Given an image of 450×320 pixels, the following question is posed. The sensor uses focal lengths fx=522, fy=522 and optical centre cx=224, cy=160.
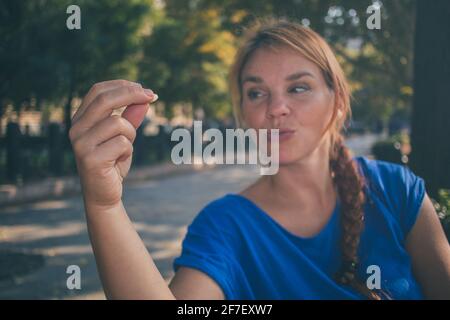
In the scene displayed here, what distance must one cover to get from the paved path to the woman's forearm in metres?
4.40

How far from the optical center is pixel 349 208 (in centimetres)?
192

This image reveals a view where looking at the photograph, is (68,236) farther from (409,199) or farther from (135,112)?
(135,112)

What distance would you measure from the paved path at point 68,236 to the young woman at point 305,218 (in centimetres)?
392

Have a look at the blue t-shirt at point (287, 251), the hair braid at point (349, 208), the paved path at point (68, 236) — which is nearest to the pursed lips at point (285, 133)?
the blue t-shirt at point (287, 251)

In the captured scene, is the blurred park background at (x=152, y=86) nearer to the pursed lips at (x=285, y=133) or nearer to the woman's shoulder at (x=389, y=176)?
the woman's shoulder at (x=389, y=176)

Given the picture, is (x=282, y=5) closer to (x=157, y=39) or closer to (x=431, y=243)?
(x=431, y=243)

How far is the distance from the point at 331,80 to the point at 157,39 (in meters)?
21.6

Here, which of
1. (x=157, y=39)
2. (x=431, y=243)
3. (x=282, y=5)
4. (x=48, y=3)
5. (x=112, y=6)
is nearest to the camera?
(x=431, y=243)

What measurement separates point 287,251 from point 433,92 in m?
1.59

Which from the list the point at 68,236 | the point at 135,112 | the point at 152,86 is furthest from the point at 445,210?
the point at 152,86

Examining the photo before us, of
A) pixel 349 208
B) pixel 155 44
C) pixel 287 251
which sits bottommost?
pixel 287 251

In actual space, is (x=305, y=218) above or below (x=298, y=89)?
below
